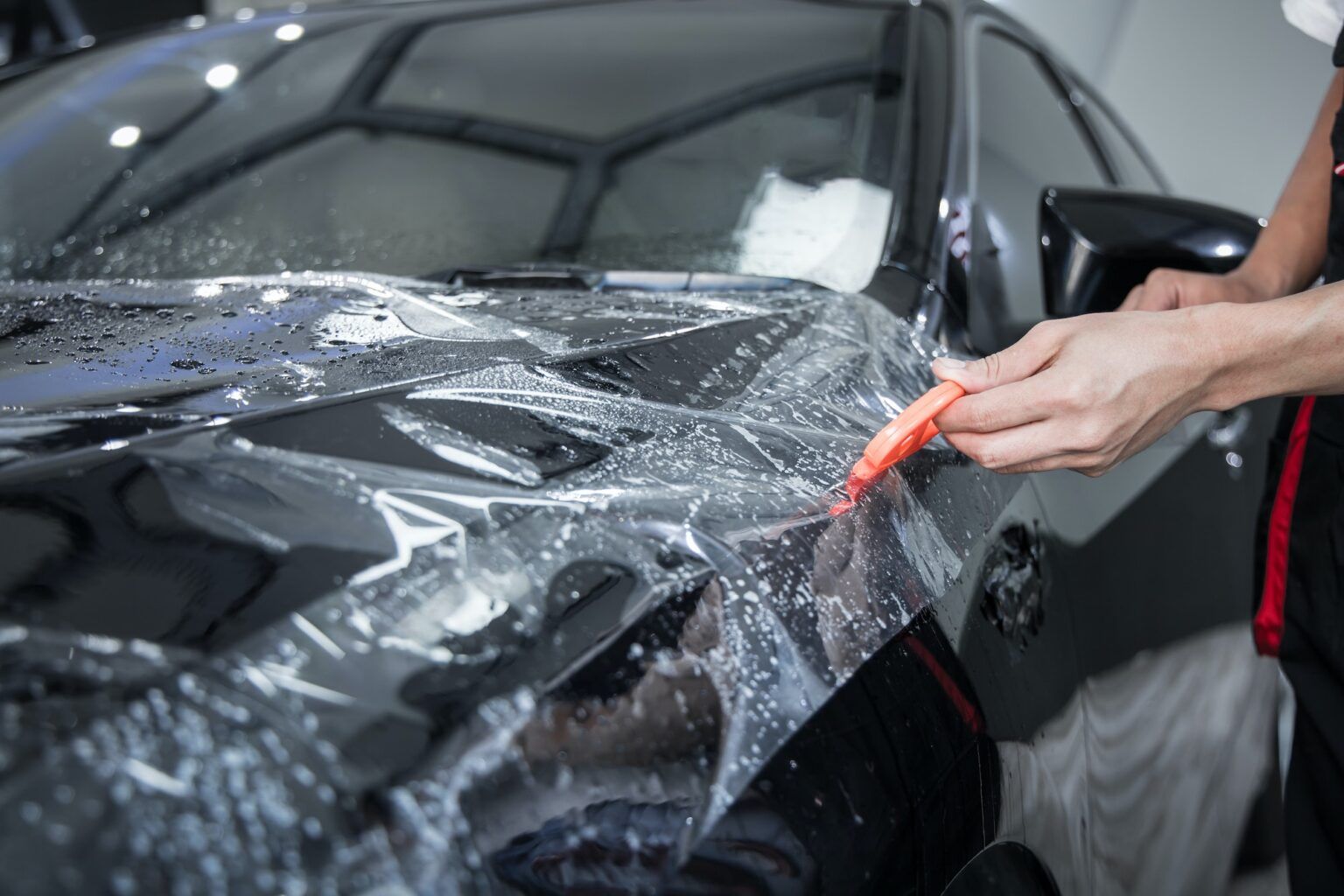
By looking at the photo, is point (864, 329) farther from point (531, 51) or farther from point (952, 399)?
point (531, 51)

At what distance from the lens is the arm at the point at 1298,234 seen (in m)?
1.27

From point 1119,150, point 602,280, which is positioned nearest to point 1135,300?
point 602,280

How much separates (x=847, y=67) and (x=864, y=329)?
0.57 m

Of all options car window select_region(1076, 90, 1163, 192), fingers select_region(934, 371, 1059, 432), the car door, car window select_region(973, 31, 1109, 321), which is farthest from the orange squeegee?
car window select_region(1076, 90, 1163, 192)

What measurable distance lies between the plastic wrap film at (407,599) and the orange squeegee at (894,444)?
1 centimetres

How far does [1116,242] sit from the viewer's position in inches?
46.2

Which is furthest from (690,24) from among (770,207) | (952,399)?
(952,399)

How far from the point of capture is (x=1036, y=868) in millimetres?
720

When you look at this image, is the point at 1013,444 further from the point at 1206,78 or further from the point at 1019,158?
the point at 1206,78

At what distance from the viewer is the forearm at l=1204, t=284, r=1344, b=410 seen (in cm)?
84

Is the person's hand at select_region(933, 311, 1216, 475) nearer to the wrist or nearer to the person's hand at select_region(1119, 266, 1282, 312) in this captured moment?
the wrist

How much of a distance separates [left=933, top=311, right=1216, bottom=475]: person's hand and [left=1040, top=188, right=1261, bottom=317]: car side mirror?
36 centimetres

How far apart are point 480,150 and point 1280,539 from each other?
1.04 m

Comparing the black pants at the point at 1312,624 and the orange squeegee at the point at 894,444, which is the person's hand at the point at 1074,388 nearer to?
the orange squeegee at the point at 894,444
